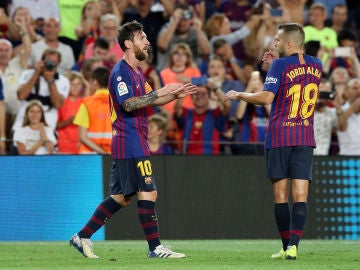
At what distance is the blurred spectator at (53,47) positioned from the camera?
16.9 meters

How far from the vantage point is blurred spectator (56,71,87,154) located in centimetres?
1495

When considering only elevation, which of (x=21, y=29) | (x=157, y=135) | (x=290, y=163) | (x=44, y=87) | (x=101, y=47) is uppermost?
(x=21, y=29)

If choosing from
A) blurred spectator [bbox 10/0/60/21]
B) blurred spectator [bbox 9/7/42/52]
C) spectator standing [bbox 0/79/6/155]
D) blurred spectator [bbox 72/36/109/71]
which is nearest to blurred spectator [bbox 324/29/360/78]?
blurred spectator [bbox 72/36/109/71]

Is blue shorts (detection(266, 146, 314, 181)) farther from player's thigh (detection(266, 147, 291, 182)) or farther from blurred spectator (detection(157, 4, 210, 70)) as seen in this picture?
blurred spectator (detection(157, 4, 210, 70))

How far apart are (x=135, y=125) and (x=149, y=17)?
8194 mm

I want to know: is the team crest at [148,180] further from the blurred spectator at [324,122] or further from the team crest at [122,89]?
the blurred spectator at [324,122]

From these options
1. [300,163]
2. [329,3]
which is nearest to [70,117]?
[300,163]

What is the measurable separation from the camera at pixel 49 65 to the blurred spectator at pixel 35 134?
3.30ft

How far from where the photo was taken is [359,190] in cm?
1479

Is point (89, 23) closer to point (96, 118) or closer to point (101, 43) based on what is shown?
point (101, 43)

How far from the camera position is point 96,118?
1459cm

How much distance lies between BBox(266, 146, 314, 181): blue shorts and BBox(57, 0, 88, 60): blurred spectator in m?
8.38

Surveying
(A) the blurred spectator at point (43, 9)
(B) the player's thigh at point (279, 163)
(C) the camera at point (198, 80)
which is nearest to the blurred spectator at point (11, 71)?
(A) the blurred spectator at point (43, 9)

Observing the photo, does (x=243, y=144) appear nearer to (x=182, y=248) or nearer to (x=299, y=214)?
(x=182, y=248)
